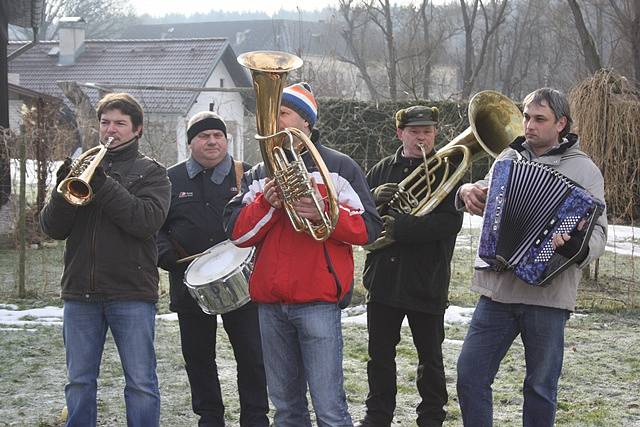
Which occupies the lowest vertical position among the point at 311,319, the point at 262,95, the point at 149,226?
the point at 311,319

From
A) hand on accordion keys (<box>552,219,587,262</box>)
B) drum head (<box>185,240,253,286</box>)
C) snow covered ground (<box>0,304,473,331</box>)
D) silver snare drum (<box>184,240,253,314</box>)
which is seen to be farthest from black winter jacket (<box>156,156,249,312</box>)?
snow covered ground (<box>0,304,473,331</box>)

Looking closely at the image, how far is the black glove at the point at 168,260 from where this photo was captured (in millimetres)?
5316

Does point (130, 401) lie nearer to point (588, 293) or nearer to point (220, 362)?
point (220, 362)

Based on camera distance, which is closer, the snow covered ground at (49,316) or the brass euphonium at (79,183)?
the brass euphonium at (79,183)

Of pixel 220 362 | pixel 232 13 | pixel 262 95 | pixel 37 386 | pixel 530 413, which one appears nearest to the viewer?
pixel 262 95

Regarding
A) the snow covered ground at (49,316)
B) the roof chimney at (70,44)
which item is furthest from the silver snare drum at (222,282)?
the roof chimney at (70,44)

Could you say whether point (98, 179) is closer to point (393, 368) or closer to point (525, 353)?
point (393, 368)

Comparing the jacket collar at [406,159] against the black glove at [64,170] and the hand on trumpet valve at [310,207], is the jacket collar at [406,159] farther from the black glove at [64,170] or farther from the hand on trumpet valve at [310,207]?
the black glove at [64,170]

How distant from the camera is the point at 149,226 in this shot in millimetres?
4551

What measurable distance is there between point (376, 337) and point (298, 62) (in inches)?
75.9

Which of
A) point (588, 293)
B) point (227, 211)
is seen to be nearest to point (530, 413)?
point (227, 211)

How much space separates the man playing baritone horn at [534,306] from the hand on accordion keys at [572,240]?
16cm

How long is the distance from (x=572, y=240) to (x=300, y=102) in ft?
4.51

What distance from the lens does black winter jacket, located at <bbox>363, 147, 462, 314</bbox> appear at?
17.4 ft
